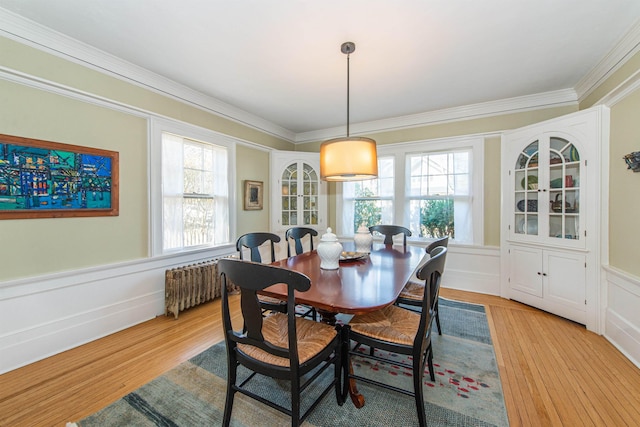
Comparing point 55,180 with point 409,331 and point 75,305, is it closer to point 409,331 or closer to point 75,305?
point 75,305

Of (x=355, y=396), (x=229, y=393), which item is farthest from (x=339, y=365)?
(x=229, y=393)

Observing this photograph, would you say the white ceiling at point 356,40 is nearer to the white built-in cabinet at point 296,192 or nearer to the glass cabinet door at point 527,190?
the glass cabinet door at point 527,190

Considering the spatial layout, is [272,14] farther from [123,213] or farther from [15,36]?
[123,213]

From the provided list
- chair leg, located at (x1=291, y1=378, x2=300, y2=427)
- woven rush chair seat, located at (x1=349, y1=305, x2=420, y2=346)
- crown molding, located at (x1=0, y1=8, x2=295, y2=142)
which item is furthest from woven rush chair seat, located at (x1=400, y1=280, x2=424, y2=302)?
crown molding, located at (x1=0, y1=8, x2=295, y2=142)

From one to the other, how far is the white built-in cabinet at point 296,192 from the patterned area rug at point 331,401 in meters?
2.59

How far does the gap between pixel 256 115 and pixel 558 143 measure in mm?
3871

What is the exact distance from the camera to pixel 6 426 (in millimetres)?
1510

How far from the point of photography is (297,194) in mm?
4570

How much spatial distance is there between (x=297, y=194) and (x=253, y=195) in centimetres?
78

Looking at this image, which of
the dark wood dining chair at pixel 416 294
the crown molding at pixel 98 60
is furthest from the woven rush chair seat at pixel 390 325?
the crown molding at pixel 98 60

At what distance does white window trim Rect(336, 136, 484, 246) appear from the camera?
3715mm

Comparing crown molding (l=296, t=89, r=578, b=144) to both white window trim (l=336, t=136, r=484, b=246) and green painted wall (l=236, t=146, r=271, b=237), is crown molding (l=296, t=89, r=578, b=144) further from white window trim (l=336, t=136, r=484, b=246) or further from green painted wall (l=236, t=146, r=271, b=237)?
green painted wall (l=236, t=146, r=271, b=237)

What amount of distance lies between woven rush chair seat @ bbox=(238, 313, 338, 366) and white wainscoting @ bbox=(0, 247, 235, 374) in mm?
1857

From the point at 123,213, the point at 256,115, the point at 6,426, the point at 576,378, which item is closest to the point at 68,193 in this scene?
the point at 123,213
